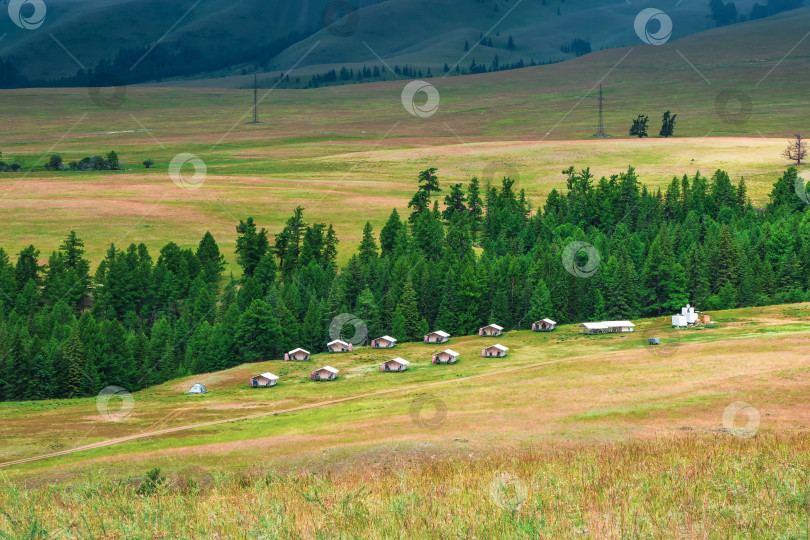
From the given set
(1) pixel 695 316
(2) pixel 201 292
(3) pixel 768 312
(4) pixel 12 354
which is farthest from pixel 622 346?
(4) pixel 12 354

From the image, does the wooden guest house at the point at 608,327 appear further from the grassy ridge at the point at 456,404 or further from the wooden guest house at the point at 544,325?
the wooden guest house at the point at 544,325

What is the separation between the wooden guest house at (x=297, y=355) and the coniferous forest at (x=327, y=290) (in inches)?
137

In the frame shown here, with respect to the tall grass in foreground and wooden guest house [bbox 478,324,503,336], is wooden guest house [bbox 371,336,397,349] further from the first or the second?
the tall grass in foreground

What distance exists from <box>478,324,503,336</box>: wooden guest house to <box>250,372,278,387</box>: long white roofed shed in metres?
34.7

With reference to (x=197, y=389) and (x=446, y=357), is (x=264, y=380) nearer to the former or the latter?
(x=197, y=389)

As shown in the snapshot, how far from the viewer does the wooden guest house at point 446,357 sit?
91.5 meters

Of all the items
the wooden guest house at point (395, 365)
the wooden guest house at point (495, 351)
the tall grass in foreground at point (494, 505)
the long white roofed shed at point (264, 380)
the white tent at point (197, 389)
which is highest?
the tall grass in foreground at point (494, 505)

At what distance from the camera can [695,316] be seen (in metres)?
100

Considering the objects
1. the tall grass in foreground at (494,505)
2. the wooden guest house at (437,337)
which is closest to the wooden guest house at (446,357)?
the wooden guest house at (437,337)

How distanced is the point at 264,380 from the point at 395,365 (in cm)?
1415

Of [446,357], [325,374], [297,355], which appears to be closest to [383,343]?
[297,355]

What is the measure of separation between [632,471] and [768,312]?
95.9 m

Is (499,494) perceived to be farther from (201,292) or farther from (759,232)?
(759,232)

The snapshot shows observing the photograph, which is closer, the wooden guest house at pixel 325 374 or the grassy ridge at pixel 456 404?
the grassy ridge at pixel 456 404
